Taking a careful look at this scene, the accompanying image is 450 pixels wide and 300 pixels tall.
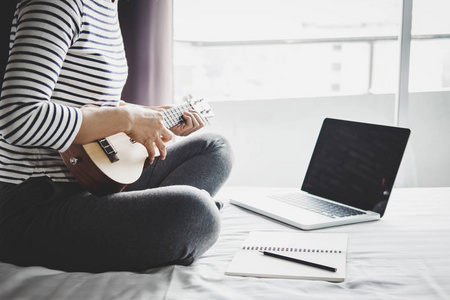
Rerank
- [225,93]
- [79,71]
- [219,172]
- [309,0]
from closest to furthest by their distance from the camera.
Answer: [79,71]
[219,172]
[309,0]
[225,93]

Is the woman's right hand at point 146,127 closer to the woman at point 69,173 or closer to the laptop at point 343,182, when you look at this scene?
the woman at point 69,173

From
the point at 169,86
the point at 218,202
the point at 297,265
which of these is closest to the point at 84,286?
the point at 297,265

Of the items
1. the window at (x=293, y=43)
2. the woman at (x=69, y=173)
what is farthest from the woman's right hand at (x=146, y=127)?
the window at (x=293, y=43)

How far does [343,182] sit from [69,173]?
2.64ft

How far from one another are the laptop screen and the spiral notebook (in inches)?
10.6

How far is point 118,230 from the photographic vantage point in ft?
3.43

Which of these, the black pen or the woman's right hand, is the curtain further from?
the black pen

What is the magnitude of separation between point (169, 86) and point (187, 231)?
1440 millimetres

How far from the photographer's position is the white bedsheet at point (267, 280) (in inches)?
36.4

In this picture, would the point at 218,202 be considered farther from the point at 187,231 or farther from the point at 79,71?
the point at 79,71

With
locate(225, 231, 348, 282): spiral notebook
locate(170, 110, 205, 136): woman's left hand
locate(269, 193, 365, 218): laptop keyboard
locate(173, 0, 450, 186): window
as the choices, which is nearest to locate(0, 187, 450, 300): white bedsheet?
locate(225, 231, 348, 282): spiral notebook

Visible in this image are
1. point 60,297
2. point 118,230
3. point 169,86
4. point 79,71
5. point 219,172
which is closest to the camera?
point 60,297

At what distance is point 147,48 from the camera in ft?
7.45

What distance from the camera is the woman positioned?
100 cm
